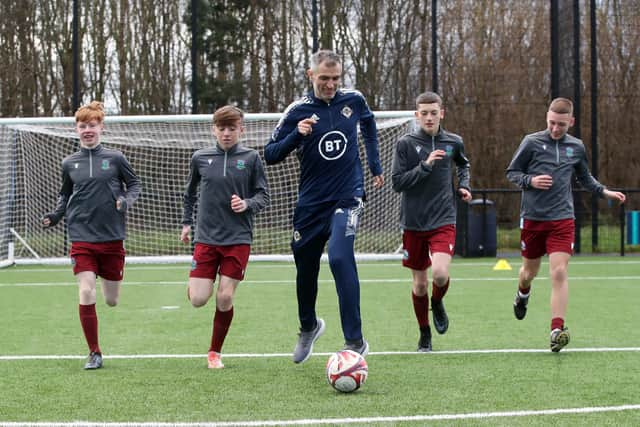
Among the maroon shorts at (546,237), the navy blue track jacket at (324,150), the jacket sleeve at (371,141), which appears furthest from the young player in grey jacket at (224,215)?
the maroon shorts at (546,237)

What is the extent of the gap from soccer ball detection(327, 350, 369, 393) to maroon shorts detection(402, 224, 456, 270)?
1892mm

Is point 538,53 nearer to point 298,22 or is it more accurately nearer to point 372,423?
point 298,22

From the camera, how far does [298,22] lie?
19.7m

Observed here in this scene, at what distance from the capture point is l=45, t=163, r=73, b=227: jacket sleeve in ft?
21.8

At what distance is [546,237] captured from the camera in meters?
7.13

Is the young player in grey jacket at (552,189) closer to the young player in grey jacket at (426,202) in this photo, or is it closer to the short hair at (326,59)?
the young player in grey jacket at (426,202)

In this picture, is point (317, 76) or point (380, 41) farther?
point (380, 41)

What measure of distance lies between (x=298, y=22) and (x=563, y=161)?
13.3 meters

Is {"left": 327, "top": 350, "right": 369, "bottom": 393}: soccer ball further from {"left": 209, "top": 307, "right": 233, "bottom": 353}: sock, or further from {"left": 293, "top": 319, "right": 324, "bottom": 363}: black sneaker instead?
{"left": 209, "top": 307, "right": 233, "bottom": 353}: sock

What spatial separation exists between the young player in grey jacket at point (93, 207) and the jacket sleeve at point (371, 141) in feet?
5.65

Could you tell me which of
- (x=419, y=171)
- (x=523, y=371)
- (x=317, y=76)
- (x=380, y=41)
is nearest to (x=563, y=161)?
(x=419, y=171)

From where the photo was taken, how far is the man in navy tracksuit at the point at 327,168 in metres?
5.55

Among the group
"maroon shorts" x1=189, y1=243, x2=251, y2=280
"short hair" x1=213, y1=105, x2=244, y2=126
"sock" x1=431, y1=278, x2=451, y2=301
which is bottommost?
"sock" x1=431, y1=278, x2=451, y2=301

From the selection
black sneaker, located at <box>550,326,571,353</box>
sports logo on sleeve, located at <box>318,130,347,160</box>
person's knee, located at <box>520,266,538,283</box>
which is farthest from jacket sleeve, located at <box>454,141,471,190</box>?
sports logo on sleeve, located at <box>318,130,347,160</box>
